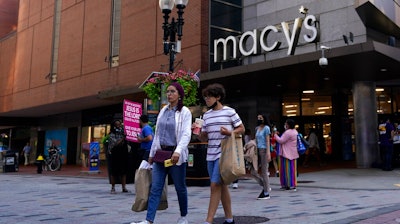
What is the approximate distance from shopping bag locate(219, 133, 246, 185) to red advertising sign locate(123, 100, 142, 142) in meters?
5.33

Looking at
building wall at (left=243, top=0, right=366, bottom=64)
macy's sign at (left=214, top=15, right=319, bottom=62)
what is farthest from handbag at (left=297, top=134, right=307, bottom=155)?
building wall at (left=243, top=0, right=366, bottom=64)

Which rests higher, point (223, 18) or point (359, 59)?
point (223, 18)

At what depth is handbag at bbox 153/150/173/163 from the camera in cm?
472

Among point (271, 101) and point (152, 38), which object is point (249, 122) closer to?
point (271, 101)

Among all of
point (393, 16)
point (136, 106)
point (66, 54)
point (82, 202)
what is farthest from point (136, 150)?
point (66, 54)

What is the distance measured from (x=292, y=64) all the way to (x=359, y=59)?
216cm

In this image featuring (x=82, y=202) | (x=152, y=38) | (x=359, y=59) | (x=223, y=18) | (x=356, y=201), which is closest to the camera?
(x=356, y=201)

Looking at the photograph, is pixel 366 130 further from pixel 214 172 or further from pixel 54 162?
pixel 54 162

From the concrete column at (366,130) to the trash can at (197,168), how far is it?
7.95 metres

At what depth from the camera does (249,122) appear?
20.4 m

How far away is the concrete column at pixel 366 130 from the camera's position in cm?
1605

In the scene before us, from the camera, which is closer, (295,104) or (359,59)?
(359,59)

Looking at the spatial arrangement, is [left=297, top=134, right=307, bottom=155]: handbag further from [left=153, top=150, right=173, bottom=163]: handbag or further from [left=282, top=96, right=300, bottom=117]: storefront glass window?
[left=282, top=96, right=300, bottom=117]: storefront glass window

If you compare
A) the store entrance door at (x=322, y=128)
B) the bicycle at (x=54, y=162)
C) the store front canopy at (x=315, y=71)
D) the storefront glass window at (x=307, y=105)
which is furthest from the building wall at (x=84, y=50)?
the store entrance door at (x=322, y=128)
